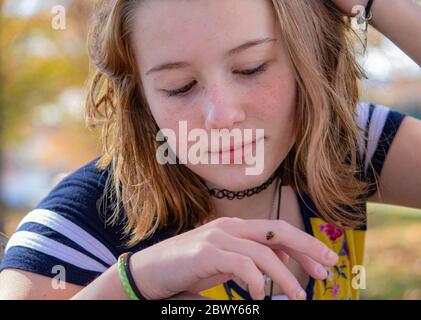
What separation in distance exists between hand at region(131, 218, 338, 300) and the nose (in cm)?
31

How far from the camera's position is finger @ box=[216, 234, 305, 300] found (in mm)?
1271

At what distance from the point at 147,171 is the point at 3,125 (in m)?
4.32

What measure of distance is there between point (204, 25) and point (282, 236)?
0.55m

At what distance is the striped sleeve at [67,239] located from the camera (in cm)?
175

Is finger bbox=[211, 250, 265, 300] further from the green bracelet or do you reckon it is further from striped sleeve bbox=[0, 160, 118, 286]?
striped sleeve bbox=[0, 160, 118, 286]

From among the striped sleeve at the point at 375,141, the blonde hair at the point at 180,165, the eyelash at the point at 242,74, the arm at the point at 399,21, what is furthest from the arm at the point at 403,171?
the eyelash at the point at 242,74

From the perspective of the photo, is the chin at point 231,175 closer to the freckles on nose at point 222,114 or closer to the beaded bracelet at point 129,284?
the freckles on nose at point 222,114

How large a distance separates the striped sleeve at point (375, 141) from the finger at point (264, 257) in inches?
32.8

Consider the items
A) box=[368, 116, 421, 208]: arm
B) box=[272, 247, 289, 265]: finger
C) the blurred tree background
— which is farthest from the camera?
the blurred tree background

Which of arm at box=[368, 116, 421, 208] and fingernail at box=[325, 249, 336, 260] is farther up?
arm at box=[368, 116, 421, 208]

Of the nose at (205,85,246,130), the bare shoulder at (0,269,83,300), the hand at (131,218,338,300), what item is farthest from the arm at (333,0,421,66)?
the bare shoulder at (0,269,83,300)

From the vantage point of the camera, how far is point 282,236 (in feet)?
4.28

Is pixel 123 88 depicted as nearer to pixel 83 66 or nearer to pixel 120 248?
pixel 120 248
